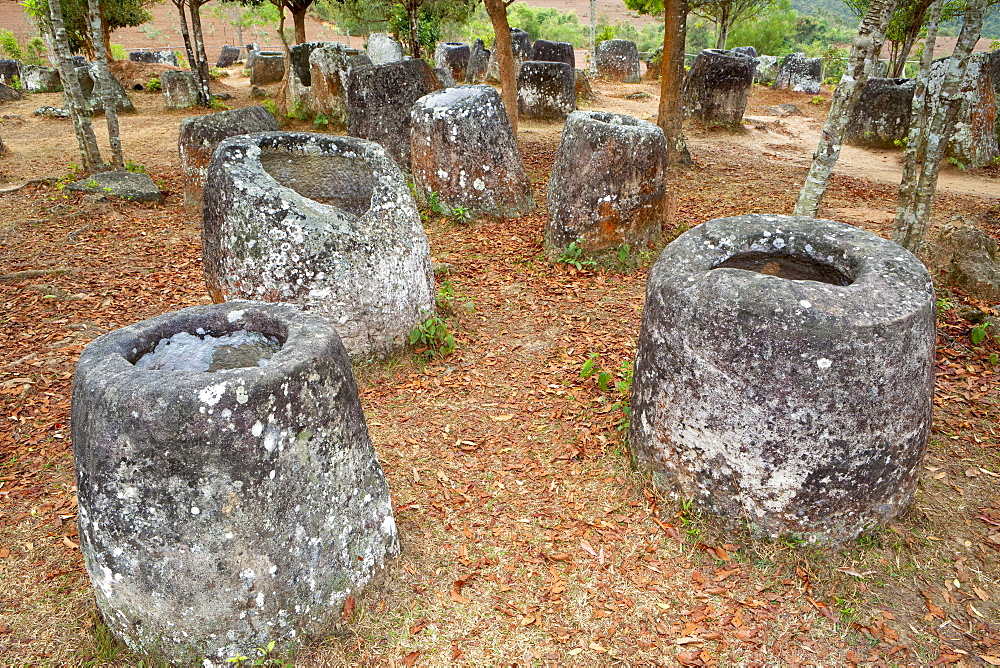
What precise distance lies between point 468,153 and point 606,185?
222 cm

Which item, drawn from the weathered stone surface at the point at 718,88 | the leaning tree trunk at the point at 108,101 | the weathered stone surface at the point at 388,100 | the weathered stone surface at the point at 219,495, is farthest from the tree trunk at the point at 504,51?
the weathered stone surface at the point at 219,495

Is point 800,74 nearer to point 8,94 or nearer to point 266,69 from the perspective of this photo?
point 266,69

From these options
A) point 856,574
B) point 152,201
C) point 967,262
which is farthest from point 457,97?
point 856,574

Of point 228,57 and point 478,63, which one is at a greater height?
point 228,57

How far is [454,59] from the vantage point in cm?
2164

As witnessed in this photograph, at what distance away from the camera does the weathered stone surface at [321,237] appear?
4.69 m

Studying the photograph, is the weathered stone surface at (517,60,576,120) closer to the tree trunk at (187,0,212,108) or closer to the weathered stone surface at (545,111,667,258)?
the tree trunk at (187,0,212,108)

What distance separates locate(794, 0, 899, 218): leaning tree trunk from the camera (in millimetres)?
5453

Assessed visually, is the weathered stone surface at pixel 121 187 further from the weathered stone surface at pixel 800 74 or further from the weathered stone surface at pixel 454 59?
the weathered stone surface at pixel 800 74

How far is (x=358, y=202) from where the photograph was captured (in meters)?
5.50

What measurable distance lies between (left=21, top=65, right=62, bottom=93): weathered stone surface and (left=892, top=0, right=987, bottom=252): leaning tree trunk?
896 inches

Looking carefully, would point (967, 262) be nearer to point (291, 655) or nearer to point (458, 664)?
point (458, 664)

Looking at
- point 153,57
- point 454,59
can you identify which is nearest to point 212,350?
point 454,59

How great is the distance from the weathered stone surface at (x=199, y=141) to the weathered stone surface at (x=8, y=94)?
14.4 m
